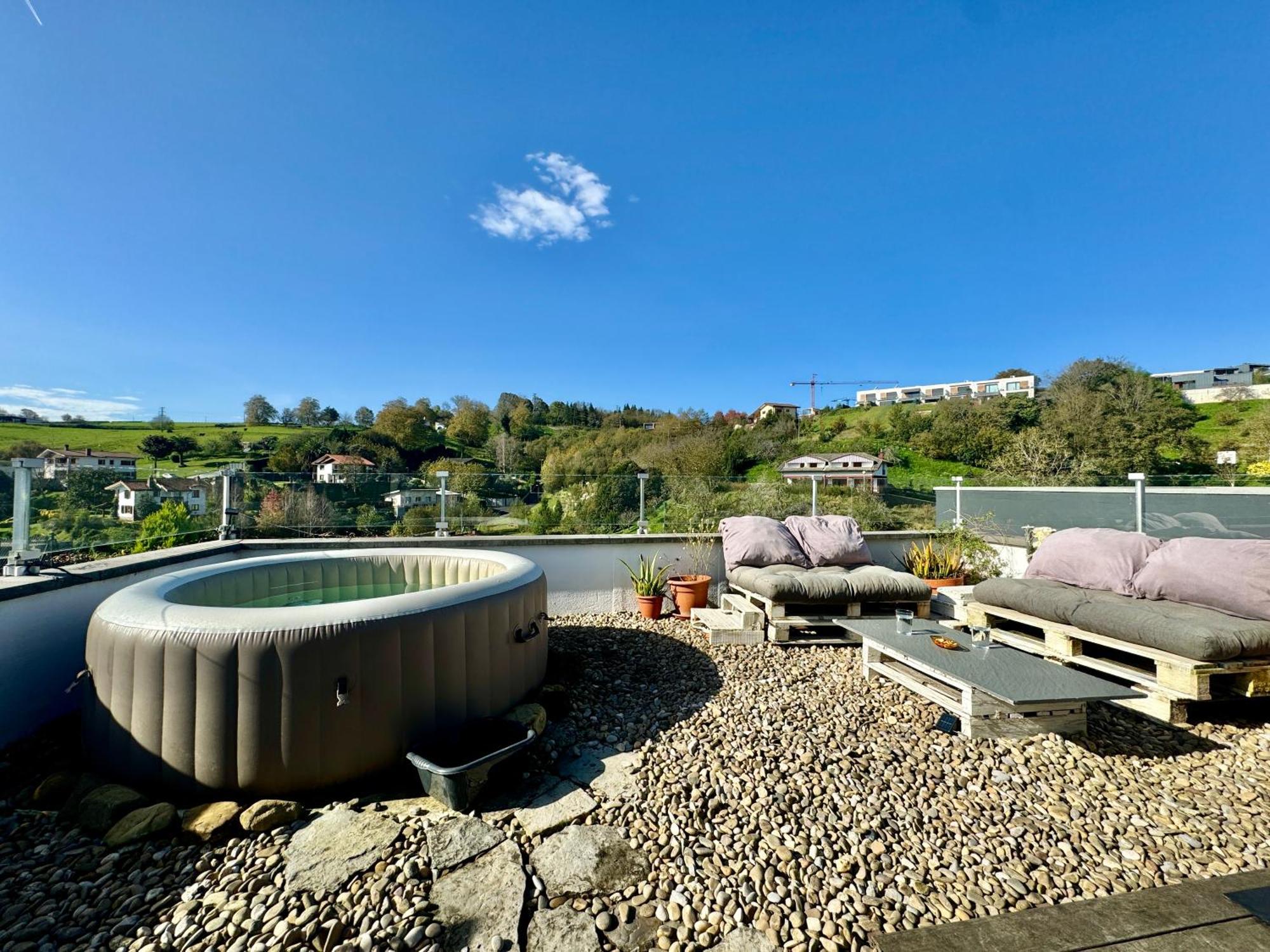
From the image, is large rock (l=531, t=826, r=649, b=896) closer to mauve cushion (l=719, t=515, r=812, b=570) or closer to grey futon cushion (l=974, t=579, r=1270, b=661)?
grey futon cushion (l=974, t=579, r=1270, b=661)

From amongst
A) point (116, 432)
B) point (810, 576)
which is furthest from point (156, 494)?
point (116, 432)

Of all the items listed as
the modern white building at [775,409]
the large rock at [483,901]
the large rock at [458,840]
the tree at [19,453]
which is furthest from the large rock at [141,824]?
the modern white building at [775,409]

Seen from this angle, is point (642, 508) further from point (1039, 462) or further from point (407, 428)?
point (407, 428)

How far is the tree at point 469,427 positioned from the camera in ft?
83.4

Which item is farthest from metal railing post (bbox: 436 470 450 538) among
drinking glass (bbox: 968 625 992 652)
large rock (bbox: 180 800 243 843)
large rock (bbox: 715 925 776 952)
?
drinking glass (bbox: 968 625 992 652)

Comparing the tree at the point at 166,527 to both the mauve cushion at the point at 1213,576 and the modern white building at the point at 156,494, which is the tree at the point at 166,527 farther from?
the mauve cushion at the point at 1213,576

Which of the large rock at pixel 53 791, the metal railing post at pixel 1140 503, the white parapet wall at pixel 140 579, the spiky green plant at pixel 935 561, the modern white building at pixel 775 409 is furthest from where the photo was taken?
the modern white building at pixel 775 409

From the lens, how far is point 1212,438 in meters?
17.4

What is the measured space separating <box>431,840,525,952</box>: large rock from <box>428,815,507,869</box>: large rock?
4 cm

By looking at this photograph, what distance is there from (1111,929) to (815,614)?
3.03 meters

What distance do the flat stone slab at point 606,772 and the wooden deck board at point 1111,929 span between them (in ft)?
3.53

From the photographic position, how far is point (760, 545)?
16.8ft

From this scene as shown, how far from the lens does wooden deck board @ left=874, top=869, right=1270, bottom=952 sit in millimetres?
1375

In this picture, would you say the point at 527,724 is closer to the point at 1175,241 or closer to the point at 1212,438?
the point at 1175,241
